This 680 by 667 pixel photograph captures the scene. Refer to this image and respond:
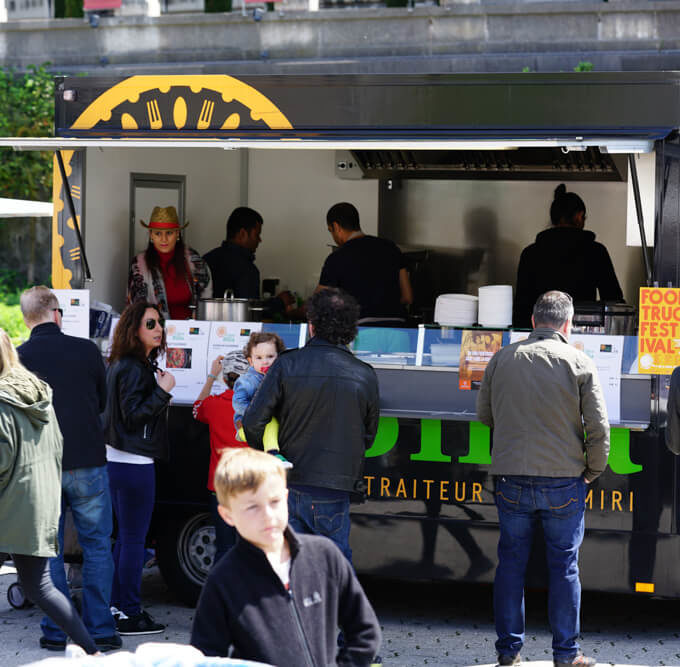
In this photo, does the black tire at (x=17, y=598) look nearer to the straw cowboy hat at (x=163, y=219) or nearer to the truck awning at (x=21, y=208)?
the truck awning at (x=21, y=208)

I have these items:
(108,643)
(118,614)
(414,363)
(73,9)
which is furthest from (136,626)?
(73,9)

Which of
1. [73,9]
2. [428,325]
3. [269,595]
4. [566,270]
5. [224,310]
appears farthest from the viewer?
[73,9]

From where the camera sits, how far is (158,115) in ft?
18.4

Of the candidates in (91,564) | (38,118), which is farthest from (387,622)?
(38,118)

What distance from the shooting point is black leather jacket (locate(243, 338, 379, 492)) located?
460cm

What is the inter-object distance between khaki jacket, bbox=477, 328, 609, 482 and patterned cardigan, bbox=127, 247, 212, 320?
2.48m

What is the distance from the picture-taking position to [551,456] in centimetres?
469

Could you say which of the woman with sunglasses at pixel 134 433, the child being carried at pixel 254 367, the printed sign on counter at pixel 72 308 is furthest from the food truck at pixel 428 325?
the child being carried at pixel 254 367

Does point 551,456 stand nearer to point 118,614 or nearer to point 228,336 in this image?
point 228,336

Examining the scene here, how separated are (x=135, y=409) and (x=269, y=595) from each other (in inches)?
109

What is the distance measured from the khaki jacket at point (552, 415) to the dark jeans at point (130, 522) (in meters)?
1.72

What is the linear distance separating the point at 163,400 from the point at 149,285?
1.53 m

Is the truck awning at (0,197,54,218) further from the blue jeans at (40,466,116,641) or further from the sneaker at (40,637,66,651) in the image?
the sneaker at (40,637,66,651)

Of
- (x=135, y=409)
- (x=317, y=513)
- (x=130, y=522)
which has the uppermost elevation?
(x=135, y=409)
